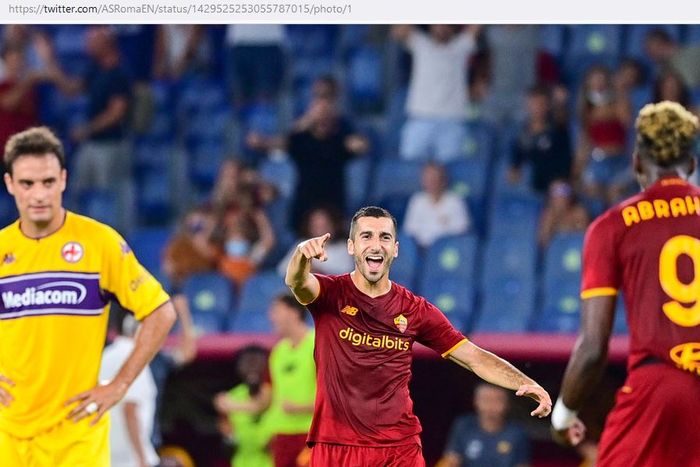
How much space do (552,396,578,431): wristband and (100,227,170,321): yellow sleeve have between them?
6.67 feet

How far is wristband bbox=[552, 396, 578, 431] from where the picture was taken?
5441 millimetres

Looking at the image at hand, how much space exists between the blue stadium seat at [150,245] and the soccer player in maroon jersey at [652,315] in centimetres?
809

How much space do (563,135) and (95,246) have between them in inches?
267

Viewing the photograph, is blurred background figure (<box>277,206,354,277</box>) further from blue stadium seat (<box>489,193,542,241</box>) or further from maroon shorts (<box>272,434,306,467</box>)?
maroon shorts (<box>272,434,306,467</box>)

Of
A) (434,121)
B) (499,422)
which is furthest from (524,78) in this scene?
(499,422)

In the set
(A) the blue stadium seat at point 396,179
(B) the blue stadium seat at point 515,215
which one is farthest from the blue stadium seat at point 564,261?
(A) the blue stadium seat at point 396,179

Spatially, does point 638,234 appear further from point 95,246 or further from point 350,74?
point 350,74

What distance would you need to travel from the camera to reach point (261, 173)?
44.1 ft

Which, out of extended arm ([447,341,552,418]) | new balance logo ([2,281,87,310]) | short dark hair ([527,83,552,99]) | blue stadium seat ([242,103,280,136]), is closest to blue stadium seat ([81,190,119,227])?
blue stadium seat ([242,103,280,136])

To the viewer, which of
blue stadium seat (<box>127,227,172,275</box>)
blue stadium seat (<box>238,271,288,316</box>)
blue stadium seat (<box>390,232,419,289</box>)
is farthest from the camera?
blue stadium seat (<box>127,227,172,275</box>)

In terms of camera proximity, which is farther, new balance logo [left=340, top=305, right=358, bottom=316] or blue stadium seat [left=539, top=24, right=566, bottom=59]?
blue stadium seat [left=539, top=24, right=566, bottom=59]

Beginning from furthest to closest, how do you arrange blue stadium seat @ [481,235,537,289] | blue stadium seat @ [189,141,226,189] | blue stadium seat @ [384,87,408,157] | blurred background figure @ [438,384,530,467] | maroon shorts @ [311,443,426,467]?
blue stadium seat @ [189,141,226,189] < blue stadium seat @ [384,87,408,157] < blue stadium seat @ [481,235,537,289] < blurred background figure @ [438,384,530,467] < maroon shorts @ [311,443,426,467]

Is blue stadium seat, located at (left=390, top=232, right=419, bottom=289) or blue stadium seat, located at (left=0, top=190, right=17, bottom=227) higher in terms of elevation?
blue stadium seat, located at (left=0, top=190, right=17, bottom=227)

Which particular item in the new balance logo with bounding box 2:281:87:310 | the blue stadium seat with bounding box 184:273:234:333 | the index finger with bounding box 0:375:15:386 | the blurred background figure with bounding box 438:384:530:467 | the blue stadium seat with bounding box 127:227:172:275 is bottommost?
the blurred background figure with bounding box 438:384:530:467
